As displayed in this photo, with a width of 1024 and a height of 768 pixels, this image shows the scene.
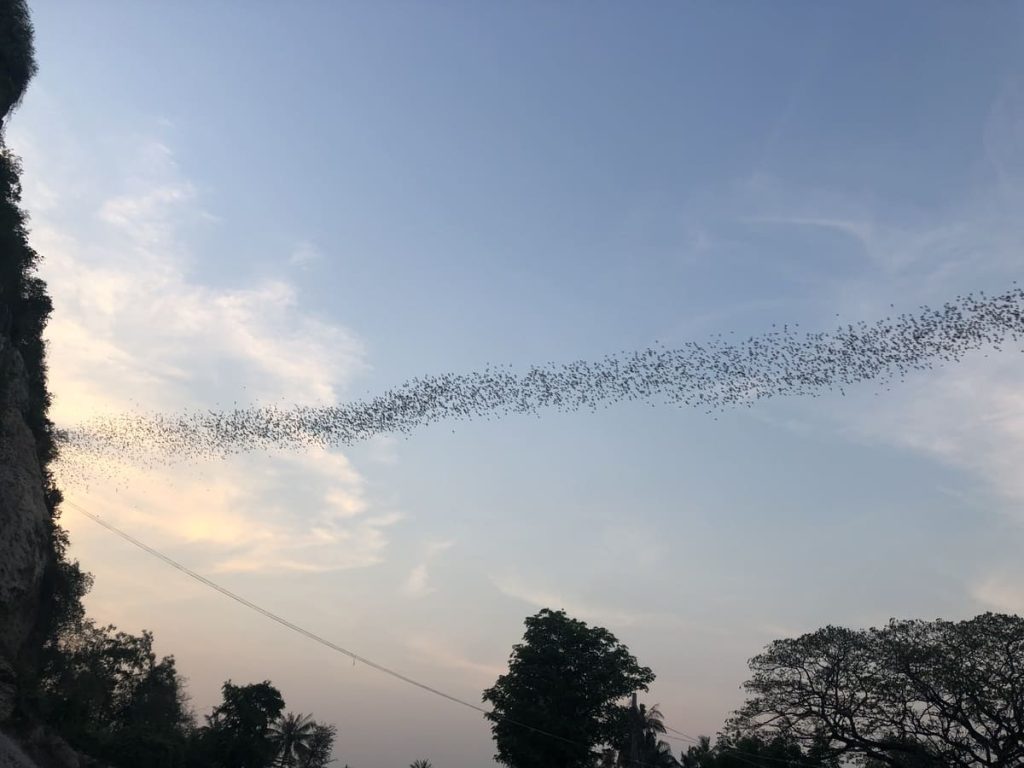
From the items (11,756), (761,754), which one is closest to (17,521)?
(11,756)

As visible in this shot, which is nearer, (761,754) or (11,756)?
(11,756)

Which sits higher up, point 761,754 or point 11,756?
point 761,754

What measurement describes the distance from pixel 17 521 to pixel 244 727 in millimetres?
26021

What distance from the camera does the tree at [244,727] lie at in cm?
5100

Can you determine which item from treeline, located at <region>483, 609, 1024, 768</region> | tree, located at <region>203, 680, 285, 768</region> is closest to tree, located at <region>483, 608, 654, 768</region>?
treeline, located at <region>483, 609, 1024, 768</region>

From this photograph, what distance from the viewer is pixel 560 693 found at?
44.9 meters

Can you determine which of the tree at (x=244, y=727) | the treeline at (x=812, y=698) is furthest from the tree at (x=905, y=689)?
the tree at (x=244, y=727)

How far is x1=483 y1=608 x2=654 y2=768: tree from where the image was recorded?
43062mm

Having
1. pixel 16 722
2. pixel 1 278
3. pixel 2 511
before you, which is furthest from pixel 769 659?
pixel 1 278

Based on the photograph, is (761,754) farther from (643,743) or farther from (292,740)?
(292,740)

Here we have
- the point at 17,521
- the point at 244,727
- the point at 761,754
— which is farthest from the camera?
the point at 244,727

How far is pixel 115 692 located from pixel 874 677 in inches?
1938

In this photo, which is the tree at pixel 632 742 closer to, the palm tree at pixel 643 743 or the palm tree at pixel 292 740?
the palm tree at pixel 643 743

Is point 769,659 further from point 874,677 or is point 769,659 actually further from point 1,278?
point 1,278
